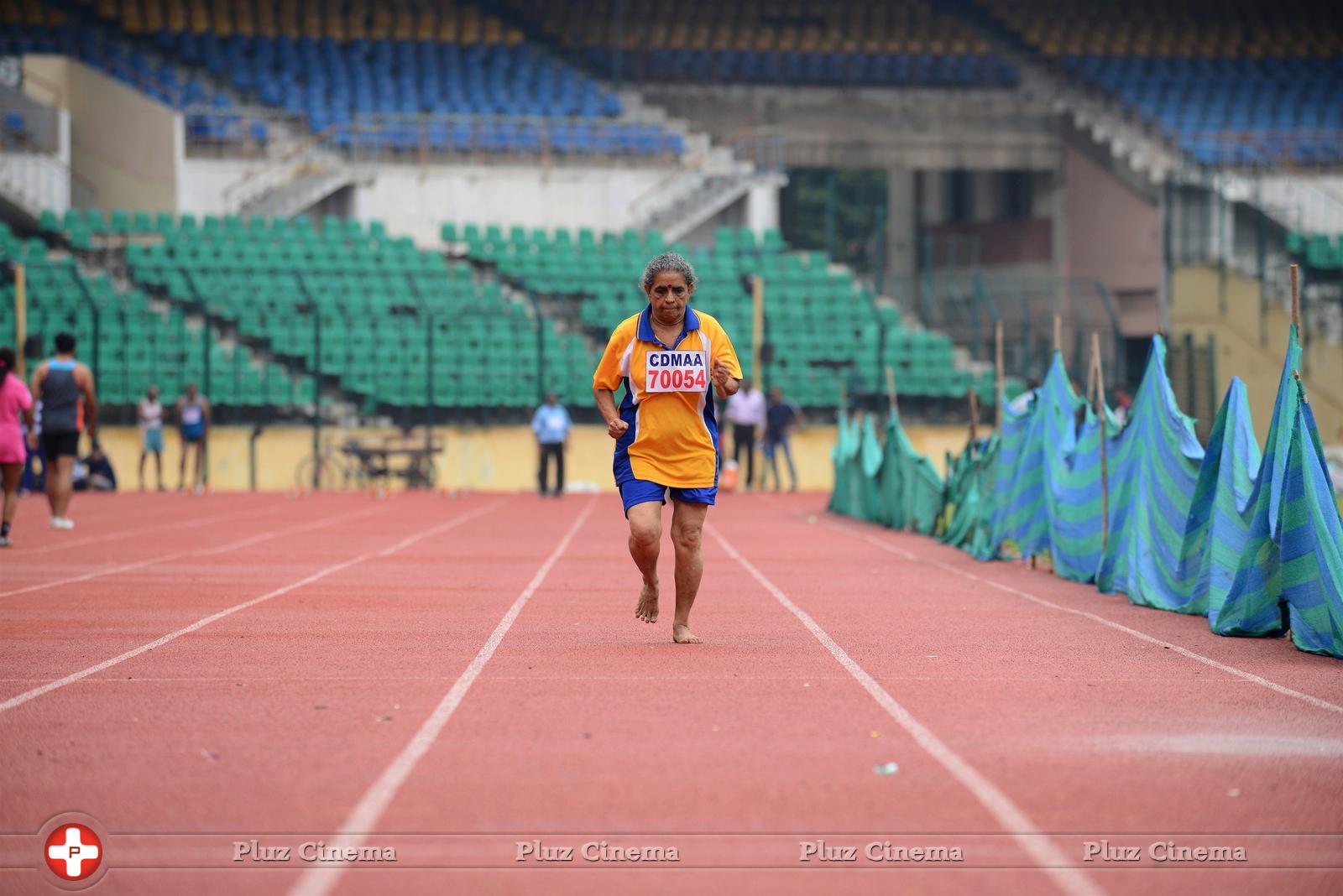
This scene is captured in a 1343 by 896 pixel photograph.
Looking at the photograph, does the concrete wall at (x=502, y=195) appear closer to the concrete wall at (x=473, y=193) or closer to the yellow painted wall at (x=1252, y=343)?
the concrete wall at (x=473, y=193)

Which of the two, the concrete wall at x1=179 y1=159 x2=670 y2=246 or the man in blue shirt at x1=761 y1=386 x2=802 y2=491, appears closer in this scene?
the man in blue shirt at x1=761 y1=386 x2=802 y2=491

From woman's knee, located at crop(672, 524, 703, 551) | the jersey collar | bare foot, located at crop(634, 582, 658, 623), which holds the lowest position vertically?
bare foot, located at crop(634, 582, 658, 623)

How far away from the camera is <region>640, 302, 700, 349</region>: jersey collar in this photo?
29.0 feet

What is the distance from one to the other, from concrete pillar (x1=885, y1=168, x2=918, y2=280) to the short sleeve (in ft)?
132

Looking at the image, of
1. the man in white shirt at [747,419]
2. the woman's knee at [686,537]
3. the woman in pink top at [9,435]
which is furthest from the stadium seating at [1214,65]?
the woman's knee at [686,537]

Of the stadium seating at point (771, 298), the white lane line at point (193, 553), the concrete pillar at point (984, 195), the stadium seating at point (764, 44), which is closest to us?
the white lane line at point (193, 553)

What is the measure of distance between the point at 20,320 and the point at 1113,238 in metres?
25.1

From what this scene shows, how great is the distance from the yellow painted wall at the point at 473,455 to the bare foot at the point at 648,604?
20557mm

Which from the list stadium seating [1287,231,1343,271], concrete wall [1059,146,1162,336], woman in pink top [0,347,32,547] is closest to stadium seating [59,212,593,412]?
woman in pink top [0,347,32,547]

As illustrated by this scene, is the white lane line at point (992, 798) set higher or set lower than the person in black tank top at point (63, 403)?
lower

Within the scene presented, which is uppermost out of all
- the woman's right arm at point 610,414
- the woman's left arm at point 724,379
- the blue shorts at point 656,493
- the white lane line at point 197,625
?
the woman's left arm at point 724,379

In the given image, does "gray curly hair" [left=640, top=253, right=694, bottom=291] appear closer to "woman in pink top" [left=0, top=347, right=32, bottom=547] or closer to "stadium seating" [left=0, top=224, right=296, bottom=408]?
"woman in pink top" [left=0, top=347, right=32, bottom=547]

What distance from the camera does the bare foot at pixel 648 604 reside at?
9227mm

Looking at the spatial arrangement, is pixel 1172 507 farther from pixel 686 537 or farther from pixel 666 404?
pixel 666 404
